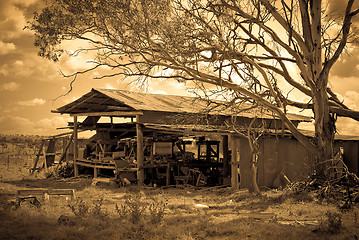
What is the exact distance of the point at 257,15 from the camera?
14078 mm

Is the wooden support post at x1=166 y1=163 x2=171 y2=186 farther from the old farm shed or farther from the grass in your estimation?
the grass

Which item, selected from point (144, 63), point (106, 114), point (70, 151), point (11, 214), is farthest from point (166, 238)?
point (70, 151)

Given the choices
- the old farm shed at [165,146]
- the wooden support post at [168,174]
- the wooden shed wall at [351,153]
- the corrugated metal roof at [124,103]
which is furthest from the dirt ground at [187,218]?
the wooden shed wall at [351,153]

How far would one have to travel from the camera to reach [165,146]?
1881 cm

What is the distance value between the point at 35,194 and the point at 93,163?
9607mm

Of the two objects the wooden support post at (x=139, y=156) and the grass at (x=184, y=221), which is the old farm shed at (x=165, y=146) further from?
the grass at (x=184, y=221)

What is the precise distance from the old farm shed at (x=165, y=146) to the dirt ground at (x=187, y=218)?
285cm

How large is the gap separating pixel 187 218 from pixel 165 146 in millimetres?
8598

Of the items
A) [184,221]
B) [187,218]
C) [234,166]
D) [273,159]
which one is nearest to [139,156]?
[234,166]

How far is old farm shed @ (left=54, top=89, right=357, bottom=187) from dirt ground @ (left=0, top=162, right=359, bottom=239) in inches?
112

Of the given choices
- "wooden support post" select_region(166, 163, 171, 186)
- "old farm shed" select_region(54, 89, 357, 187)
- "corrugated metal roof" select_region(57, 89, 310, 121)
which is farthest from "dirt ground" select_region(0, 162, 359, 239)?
"corrugated metal roof" select_region(57, 89, 310, 121)

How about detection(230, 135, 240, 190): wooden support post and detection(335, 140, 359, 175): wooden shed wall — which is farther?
detection(335, 140, 359, 175): wooden shed wall

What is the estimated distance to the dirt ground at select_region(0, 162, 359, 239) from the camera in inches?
332

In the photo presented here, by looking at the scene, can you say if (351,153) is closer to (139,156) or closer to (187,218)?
(139,156)
